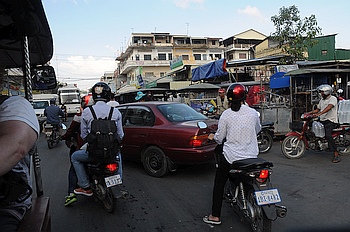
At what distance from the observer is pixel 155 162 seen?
578 centimetres

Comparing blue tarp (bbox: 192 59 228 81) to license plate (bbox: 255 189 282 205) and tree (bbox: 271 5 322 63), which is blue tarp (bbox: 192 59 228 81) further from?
license plate (bbox: 255 189 282 205)

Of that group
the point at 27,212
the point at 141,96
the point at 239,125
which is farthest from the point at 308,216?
the point at 141,96

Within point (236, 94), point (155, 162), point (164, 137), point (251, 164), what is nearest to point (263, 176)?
point (251, 164)

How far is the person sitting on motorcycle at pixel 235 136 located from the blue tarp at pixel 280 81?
8.61 m

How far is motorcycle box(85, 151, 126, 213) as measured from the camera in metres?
3.92

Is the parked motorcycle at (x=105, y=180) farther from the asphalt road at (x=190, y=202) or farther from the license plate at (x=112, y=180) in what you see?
the asphalt road at (x=190, y=202)

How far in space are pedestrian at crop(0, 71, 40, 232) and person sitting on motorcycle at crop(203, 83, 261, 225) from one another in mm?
2230

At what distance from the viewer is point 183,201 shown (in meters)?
4.46

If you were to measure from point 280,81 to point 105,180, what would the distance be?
9551mm

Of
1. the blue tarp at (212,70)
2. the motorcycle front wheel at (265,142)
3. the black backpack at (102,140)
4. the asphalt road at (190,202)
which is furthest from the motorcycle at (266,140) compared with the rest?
the blue tarp at (212,70)

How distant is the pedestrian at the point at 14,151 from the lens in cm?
131

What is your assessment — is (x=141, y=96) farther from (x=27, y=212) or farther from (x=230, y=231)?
(x=27, y=212)

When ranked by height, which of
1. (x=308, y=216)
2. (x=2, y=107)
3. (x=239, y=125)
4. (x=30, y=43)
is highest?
(x=30, y=43)

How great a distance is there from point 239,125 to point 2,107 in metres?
2.43
